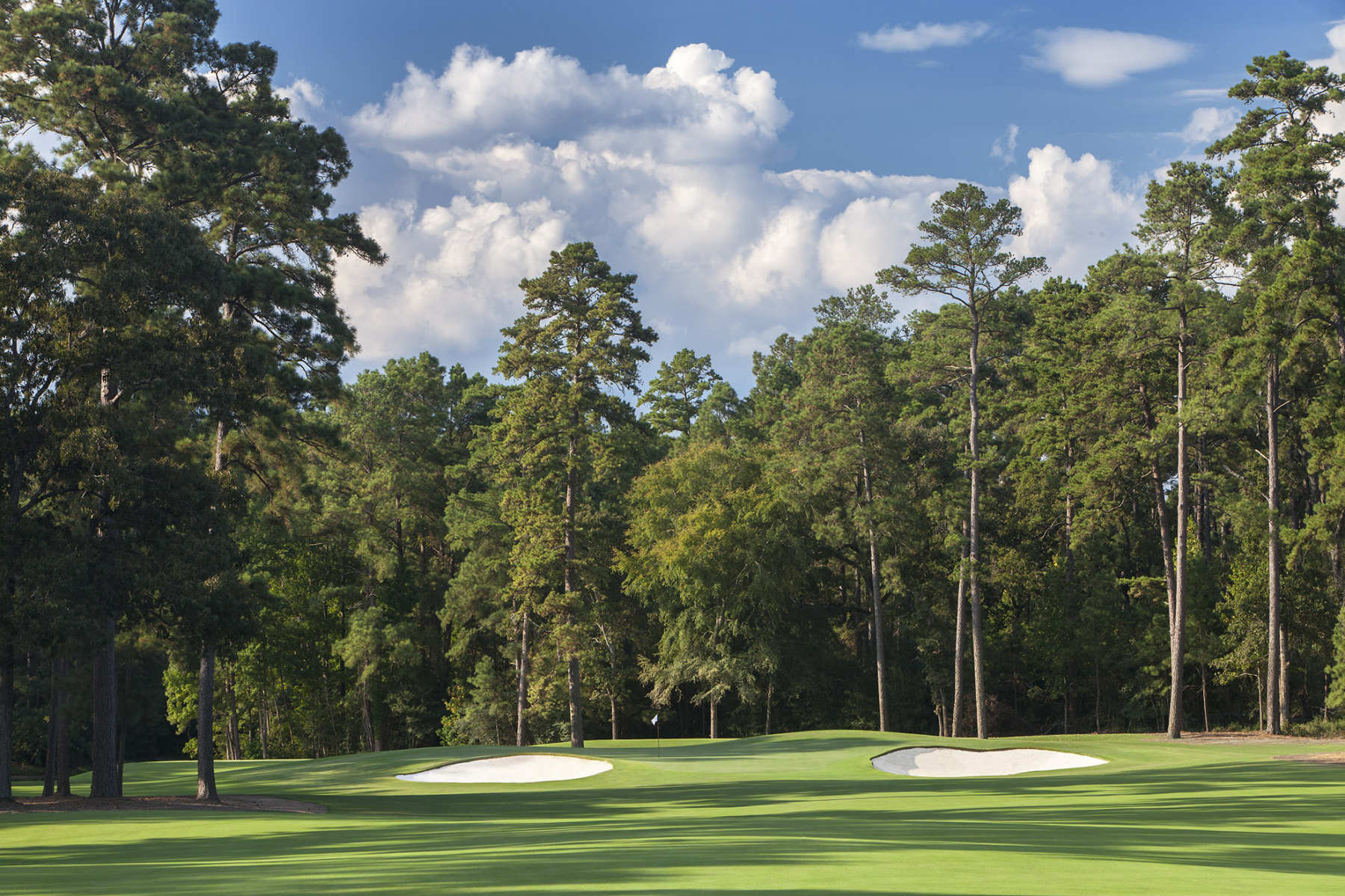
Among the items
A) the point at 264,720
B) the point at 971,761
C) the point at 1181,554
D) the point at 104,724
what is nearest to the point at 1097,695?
the point at 1181,554

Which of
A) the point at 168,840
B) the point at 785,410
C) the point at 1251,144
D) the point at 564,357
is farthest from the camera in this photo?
the point at 785,410

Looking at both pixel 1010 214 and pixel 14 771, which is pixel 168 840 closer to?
pixel 1010 214

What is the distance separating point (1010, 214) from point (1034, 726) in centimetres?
2335

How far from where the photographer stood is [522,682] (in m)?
41.8

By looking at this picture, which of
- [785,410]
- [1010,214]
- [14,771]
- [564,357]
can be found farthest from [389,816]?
[785,410]

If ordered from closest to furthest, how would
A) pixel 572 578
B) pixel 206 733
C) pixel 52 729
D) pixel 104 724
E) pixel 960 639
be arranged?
1. pixel 104 724
2. pixel 206 733
3. pixel 52 729
4. pixel 572 578
5. pixel 960 639

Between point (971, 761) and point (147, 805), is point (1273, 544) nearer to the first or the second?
point (971, 761)

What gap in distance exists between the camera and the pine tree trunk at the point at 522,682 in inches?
1619

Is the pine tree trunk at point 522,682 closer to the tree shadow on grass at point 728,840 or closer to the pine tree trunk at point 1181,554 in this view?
the tree shadow on grass at point 728,840

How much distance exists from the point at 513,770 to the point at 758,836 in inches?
698

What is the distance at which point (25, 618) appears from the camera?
16.9 m

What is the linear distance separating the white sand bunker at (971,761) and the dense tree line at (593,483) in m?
7.96

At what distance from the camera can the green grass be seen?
7699mm

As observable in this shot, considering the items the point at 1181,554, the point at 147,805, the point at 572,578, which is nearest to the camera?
the point at 147,805
